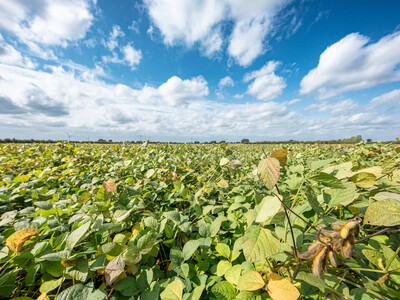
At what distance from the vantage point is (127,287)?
3.26 feet

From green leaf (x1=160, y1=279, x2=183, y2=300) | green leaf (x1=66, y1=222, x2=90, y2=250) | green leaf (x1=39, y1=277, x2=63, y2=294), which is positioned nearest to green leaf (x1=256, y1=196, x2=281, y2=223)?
green leaf (x1=160, y1=279, x2=183, y2=300)

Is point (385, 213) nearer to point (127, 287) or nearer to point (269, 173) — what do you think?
point (269, 173)

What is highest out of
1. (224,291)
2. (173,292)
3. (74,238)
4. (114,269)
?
(74,238)

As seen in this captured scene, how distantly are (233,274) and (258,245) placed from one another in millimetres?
457

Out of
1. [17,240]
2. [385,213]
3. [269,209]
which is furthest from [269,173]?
[17,240]

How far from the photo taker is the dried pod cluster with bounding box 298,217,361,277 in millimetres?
501

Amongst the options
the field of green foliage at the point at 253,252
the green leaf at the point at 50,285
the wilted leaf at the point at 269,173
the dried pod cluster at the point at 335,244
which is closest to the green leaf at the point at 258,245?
the field of green foliage at the point at 253,252

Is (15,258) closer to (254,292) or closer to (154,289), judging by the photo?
(154,289)

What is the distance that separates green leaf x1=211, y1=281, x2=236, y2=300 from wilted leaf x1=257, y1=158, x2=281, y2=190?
78cm

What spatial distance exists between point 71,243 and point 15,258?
1.23 feet

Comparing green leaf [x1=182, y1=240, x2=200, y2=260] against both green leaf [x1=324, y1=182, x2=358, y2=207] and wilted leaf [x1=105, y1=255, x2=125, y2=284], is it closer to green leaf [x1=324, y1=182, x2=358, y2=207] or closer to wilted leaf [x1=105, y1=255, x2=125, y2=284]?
wilted leaf [x1=105, y1=255, x2=125, y2=284]

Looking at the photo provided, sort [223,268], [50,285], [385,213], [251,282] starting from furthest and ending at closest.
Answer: [223,268] < [50,285] < [251,282] < [385,213]

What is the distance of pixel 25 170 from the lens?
3.51 meters

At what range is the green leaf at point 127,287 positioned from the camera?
0.97 metres
